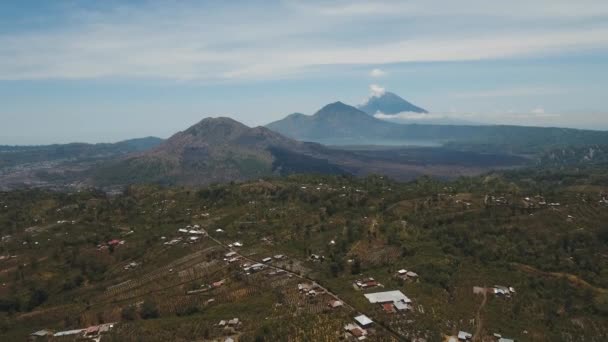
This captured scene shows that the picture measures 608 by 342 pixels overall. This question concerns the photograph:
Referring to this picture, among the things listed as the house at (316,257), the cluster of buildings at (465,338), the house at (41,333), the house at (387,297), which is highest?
the house at (316,257)

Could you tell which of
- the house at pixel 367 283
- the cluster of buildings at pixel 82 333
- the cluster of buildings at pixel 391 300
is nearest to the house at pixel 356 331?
the cluster of buildings at pixel 391 300

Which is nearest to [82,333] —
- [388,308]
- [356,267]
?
[388,308]

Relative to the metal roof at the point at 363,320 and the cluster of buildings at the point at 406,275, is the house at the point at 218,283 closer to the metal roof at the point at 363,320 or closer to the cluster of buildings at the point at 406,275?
the metal roof at the point at 363,320

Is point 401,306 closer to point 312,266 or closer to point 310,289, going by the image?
point 310,289

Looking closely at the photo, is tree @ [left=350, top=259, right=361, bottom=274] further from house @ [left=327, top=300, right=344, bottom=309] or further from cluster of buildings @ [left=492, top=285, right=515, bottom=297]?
cluster of buildings @ [left=492, top=285, right=515, bottom=297]

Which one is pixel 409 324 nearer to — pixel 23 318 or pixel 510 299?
pixel 510 299

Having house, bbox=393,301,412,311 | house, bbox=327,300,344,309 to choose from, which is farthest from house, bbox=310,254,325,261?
house, bbox=393,301,412,311

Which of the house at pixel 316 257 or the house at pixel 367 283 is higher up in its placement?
the house at pixel 316 257
